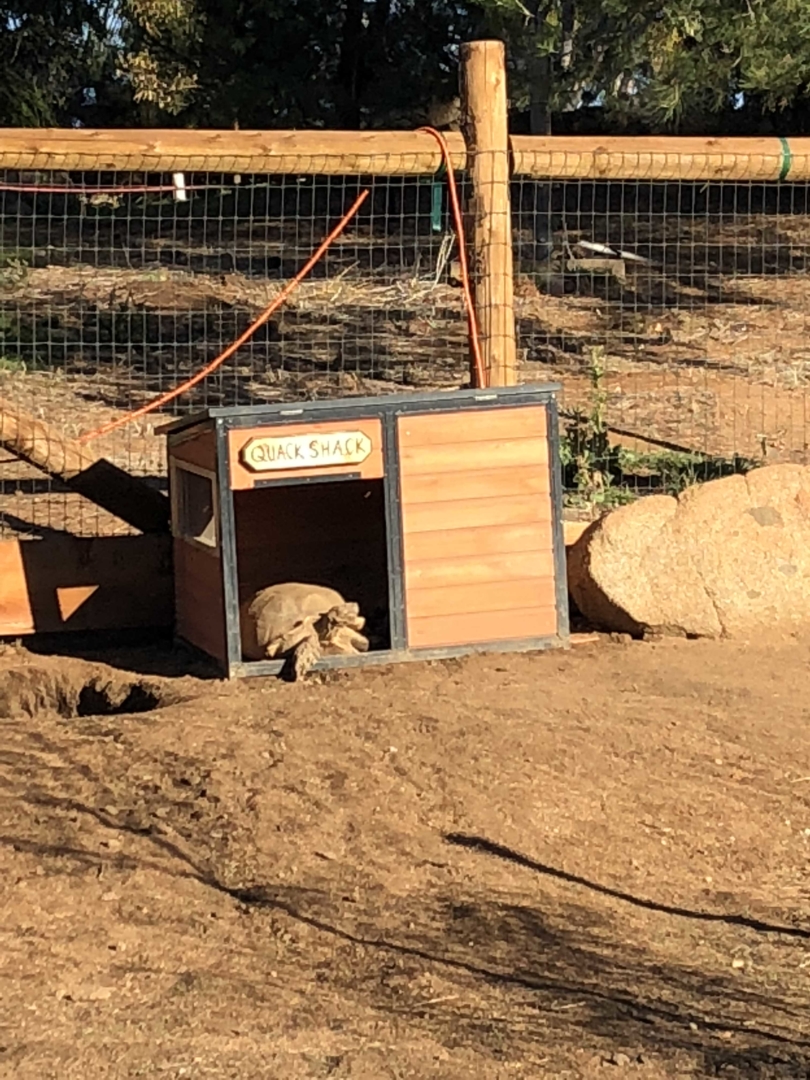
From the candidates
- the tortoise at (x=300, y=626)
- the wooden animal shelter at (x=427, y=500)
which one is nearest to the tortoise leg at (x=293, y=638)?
the tortoise at (x=300, y=626)

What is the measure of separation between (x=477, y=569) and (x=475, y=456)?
17.3 inches

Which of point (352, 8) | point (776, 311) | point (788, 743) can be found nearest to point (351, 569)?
point (788, 743)

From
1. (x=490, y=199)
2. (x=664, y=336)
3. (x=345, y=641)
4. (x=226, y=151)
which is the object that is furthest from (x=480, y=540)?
(x=664, y=336)

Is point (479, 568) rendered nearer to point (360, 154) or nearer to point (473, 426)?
point (473, 426)

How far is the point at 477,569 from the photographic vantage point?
645 centimetres

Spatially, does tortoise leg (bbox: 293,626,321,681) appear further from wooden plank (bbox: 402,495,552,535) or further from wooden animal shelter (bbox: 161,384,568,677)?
wooden plank (bbox: 402,495,552,535)

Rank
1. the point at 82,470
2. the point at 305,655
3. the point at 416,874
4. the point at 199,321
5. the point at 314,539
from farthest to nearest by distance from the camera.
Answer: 1. the point at 199,321
2. the point at 314,539
3. the point at 82,470
4. the point at 305,655
5. the point at 416,874

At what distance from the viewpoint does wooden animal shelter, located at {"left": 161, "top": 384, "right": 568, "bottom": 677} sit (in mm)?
6184

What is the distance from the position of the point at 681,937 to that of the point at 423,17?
13.3 meters

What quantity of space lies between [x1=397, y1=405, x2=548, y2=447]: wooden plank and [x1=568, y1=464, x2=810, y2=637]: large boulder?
0.57m

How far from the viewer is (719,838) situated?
4.46 m

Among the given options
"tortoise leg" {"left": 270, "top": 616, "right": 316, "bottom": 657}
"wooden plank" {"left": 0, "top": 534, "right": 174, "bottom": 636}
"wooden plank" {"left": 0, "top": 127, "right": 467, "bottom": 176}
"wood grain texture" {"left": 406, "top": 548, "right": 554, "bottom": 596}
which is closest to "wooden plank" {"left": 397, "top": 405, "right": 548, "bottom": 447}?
"wood grain texture" {"left": 406, "top": 548, "right": 554, "bottom": 596}

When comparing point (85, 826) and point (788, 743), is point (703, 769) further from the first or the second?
point (85, 826)

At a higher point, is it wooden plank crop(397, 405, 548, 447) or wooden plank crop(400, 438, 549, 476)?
wooden plank crop(397, 405, 548, 447)
